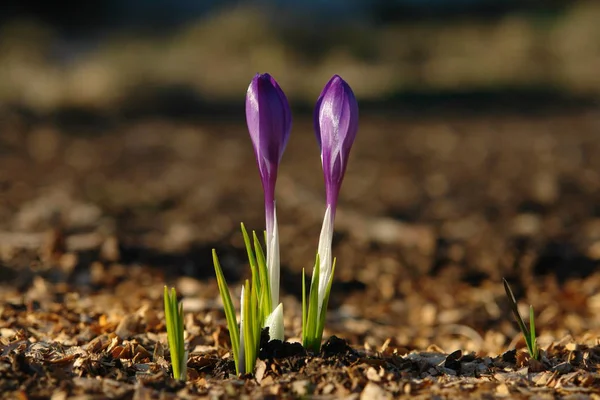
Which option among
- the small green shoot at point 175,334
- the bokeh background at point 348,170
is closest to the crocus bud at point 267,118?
the small green shoot at point 175,334

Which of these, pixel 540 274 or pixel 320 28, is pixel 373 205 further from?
pixel 320 28

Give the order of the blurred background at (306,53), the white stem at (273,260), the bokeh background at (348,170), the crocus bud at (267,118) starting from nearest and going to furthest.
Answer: the crocus bud at (267,118) → the white stem at (273,260) → the bokeh background at (348,170) → the blurred background at (306,53)

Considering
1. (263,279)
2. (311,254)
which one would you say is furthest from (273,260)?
(311,254)

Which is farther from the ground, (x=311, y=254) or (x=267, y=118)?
(x=267, y=118)

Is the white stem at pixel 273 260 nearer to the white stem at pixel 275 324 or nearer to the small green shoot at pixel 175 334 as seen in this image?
the white stem at pixel 275 324

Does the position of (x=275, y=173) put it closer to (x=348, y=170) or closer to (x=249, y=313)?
(x=249, y=313)

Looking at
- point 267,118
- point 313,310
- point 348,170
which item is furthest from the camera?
point 348,170
